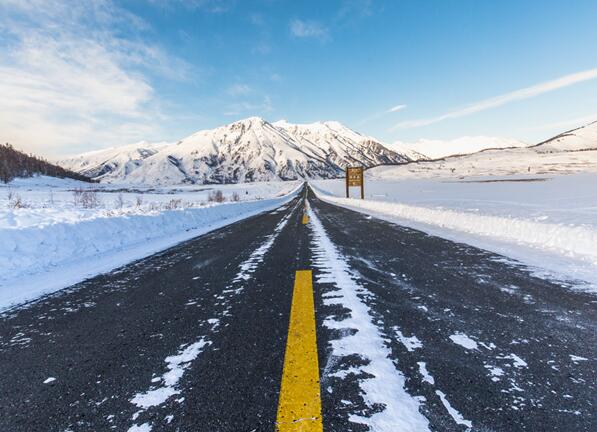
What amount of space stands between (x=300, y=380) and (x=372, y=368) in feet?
1.54

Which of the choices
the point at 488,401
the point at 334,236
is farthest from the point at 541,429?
the point at 334,236

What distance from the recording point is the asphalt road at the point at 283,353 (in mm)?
1529

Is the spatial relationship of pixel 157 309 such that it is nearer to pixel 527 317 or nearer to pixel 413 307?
pixel 413 307

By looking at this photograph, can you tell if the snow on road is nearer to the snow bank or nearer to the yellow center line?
the yellow center line

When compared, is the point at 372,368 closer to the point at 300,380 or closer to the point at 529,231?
the point at 300,380

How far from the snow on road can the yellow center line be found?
0.55 ft

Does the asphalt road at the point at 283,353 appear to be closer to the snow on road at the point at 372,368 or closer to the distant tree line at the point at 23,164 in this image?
the snow on road at the point at 372,368

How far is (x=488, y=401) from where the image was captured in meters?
1.59

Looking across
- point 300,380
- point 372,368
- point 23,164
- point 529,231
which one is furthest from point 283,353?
point 23,164

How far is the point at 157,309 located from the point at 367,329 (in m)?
2.08

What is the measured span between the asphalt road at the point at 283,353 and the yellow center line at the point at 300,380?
50 mm

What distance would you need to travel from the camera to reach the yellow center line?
144 centimetres

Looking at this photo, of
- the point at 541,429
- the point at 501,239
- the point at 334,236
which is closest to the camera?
the point at 541,429

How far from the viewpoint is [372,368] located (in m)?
1.90
